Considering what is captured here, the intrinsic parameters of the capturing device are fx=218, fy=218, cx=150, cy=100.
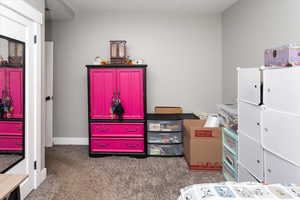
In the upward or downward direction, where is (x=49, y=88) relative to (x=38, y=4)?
downward

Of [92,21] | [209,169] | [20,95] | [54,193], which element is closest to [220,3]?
[92,21]

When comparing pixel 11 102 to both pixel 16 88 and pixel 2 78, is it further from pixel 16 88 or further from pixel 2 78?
pixel 2 78

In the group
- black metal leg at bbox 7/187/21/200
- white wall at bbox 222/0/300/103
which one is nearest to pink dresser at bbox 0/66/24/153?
black metal leg at bbox 7/187/21/200

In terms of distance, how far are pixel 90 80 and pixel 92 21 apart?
1292 mm

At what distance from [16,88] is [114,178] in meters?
1.60

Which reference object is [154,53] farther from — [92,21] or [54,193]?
[54,193]

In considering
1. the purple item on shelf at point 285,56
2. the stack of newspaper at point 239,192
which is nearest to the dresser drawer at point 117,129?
the purple item on shelf at point 285,56

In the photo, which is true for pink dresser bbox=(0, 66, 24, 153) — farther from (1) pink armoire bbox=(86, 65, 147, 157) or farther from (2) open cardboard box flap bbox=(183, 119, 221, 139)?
(2) open cardboard box flap bbox=(183, 119, 221, 139)

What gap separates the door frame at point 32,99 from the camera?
7.73 feet

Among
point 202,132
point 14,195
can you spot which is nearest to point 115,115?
point 202,132

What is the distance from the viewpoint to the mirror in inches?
80.8

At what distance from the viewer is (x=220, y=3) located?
3613 millimetres

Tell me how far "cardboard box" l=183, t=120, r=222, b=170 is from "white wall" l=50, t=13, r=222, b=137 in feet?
3.96

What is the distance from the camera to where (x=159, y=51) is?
4.20 meters
